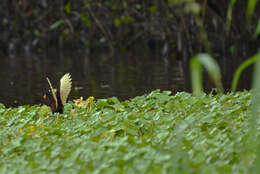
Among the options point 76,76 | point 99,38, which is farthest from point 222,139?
point 99,38

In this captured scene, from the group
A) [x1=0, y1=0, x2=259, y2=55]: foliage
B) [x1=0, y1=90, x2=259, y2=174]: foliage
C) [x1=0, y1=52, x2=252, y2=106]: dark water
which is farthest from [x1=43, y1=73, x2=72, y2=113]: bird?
[x1=0, y1=0, x2=259, y2=55]: foliage

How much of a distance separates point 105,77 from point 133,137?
897 centimetres

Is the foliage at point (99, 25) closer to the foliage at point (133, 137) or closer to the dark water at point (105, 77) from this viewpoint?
the dark water at point (105, 77)

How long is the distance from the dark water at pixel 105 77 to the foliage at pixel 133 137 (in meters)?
3.38

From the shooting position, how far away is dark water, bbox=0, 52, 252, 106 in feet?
36.6

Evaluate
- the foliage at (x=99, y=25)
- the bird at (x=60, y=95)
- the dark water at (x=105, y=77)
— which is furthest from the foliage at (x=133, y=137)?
the foliage at (x=99, y=25)

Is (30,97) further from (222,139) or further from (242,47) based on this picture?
(242,47)

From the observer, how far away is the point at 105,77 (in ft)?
45.6

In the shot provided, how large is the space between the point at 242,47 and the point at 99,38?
925 centimetres

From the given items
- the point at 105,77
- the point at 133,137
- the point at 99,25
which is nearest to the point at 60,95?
the point at 133,137

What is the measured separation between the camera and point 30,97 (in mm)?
10945

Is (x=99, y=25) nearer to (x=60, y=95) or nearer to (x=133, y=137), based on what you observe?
(x=60, y=95)

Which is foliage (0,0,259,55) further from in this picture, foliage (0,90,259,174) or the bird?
foliage (0,90,259,174)

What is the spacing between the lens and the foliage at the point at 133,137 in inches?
155
